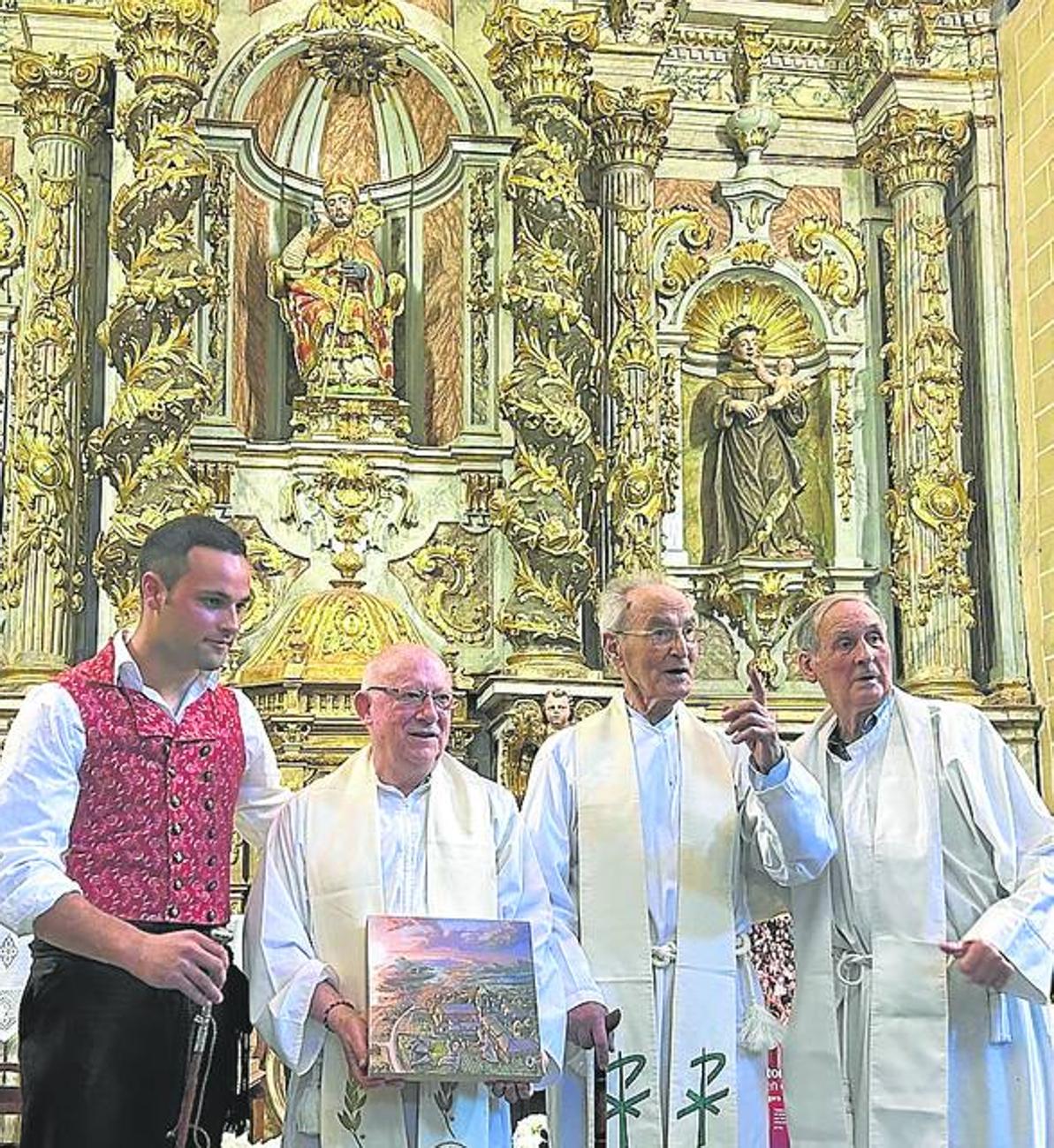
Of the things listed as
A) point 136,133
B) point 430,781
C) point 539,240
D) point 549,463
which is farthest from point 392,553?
point 430,781

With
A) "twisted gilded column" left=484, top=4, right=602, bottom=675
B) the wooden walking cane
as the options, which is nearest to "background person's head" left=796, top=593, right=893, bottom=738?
the wooden walking cane

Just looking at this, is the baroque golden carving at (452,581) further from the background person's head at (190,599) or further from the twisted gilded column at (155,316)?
the background person's head at (190,599)

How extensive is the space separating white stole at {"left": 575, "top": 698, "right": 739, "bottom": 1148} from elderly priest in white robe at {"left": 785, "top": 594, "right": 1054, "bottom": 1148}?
20 cm

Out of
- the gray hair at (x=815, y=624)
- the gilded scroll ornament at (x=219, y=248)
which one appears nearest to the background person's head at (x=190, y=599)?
the gray hair at (x=815, y=624)

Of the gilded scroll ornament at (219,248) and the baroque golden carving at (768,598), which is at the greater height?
the gilded scroll ornament at (219,248)

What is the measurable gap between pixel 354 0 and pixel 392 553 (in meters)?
3.15

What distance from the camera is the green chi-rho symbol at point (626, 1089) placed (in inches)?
200

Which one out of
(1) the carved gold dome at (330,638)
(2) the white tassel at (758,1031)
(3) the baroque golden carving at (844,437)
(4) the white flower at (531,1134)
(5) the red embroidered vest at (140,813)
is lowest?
(4) the white flower at (531,1134)

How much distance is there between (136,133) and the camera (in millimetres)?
9758

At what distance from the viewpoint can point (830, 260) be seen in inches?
439

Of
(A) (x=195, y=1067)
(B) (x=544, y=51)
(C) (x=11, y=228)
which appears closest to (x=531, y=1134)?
(A) (x=195, y=1067)

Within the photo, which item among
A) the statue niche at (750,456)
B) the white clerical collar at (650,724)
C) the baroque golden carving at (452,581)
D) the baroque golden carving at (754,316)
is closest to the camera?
the white clerical collar at (650,724)

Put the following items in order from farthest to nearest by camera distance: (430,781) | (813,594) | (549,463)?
(813,594), (549,463), (430,781)

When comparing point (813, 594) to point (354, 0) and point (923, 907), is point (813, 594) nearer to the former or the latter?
point (354, 0)
